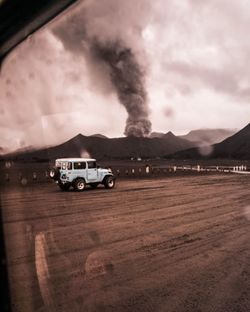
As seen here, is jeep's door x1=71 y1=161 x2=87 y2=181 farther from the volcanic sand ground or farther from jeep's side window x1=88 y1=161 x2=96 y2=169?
the volcanic sand ground

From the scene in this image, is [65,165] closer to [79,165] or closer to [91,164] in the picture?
[79,165]

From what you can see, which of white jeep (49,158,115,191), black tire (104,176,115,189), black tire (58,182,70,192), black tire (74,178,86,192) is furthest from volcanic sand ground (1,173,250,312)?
black tire (104,176,115,189)

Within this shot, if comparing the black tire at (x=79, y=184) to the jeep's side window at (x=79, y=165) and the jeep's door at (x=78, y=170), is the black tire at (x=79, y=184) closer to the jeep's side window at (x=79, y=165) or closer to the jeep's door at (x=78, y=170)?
the jeep's door at (x=78, y=170)

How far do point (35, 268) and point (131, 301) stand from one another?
194 centimetres

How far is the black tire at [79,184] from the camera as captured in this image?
14629 mm

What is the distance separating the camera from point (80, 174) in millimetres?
14914

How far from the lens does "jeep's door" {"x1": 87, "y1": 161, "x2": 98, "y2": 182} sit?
1536cm

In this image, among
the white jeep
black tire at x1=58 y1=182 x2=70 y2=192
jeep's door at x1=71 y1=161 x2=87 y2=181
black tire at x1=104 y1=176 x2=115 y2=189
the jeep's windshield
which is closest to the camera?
the jeep's windshield

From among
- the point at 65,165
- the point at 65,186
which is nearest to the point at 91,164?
the point at 65,186

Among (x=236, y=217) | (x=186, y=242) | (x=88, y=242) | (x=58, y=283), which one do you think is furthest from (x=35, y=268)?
(x=236, y=217)

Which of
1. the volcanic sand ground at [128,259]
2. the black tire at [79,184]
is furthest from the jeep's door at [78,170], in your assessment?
the volcanic sand ground at [128,259]

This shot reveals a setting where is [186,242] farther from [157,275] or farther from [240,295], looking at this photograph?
[240,295]

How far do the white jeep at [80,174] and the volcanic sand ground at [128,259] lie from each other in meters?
4.15

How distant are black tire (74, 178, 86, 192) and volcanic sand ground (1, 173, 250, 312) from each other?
14.6 ft
